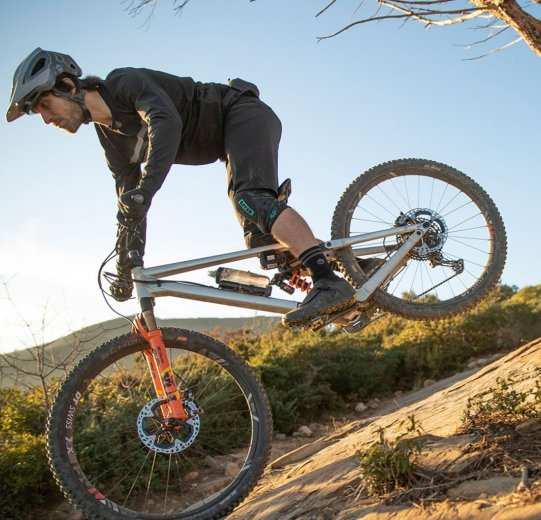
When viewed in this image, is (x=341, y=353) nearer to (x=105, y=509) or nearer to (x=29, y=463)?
(x=29, y=463)

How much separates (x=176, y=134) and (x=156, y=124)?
0.43ft

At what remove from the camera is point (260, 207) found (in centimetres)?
375

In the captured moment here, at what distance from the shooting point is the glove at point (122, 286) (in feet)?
13.3

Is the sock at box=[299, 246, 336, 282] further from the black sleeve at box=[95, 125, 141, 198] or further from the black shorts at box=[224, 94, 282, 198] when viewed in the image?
the black sleeve at box=[95, 125, 141, 198]

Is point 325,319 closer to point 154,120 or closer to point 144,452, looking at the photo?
point 154,120

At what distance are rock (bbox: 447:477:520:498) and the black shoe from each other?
1238 mm

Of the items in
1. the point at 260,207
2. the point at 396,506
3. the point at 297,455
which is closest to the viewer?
the point at 396,506

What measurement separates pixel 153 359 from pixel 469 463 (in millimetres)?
1959

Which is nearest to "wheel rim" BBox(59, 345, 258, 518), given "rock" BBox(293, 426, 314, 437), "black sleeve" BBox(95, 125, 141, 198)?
"rock" BBox(293, 426, 314, 437)

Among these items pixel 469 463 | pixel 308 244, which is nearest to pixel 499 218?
pixel 308 244

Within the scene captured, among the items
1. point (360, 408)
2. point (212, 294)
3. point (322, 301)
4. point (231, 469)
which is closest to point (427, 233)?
point (322, 301)

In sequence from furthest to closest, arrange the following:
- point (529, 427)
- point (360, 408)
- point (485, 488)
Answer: point (360, 408) < point (529, 427) < point (485, 488)

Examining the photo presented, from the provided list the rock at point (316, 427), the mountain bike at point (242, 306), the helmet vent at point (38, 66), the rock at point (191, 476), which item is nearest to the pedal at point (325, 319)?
the mountain bike at point (242, 306)

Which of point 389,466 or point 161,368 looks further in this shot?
point 161,368
